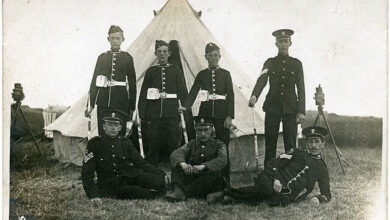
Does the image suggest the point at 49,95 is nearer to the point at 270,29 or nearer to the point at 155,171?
the point at 155,171

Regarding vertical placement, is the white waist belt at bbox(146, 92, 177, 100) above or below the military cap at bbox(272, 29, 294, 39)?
below

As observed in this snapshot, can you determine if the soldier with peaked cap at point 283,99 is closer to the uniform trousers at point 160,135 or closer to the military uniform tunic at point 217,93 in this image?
the military uniform tunic at point 217,93

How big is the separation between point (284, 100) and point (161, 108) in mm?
1551

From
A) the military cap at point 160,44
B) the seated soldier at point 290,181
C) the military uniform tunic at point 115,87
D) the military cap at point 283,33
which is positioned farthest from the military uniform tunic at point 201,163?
the military cap at point 283,33

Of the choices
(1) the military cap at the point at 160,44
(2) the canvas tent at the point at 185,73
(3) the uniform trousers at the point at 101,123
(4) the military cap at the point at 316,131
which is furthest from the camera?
(2) the canvas tent at the point at 185,73

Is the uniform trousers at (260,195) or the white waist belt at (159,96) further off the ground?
the white waist belt at (159,96)

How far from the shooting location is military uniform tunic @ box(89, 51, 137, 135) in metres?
5.23

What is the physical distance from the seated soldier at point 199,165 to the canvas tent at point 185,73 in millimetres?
586

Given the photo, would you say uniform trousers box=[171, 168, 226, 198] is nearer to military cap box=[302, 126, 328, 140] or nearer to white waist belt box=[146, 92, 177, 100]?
white waist belt box=[146, 92, 177, 100]

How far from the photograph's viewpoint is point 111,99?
206 inches

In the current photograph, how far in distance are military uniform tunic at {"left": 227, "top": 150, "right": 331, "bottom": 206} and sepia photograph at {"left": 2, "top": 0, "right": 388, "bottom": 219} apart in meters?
0.01

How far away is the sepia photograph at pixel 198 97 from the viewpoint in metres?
4.93

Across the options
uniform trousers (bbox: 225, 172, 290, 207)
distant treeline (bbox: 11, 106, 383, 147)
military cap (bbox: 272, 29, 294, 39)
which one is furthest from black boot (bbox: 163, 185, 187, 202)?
military cap (bbox: 272, 29, 294, 39)

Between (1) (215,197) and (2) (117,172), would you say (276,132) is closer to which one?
(1) (215,197)
